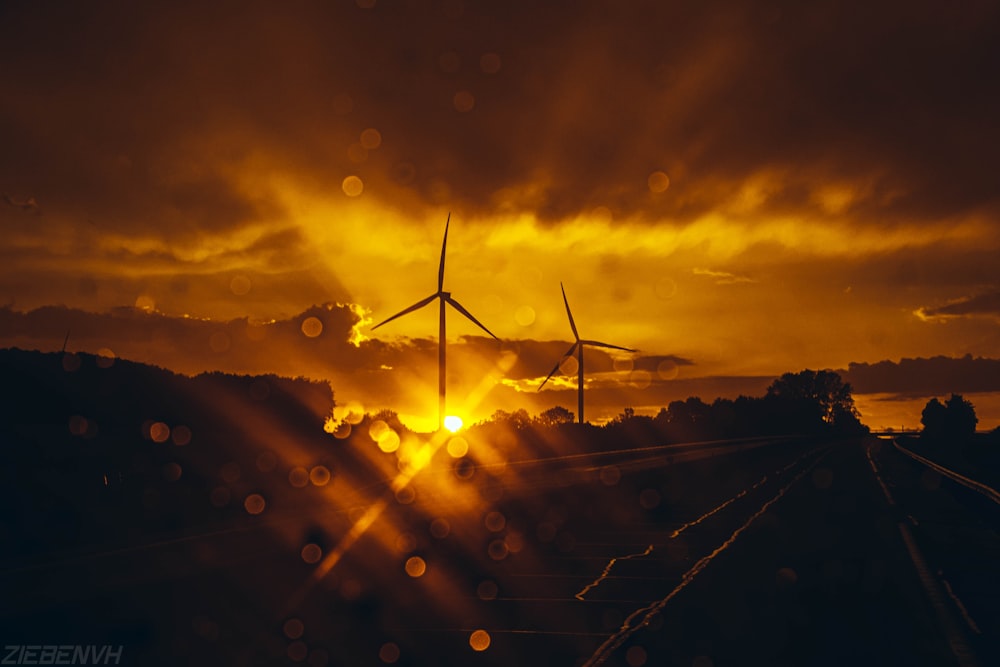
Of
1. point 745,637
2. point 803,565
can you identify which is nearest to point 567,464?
point 803,565

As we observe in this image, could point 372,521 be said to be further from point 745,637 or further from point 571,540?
point 745,637

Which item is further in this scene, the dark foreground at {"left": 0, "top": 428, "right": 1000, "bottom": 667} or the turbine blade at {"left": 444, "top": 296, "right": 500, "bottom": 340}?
the turbine blade at {"left": 444, "top": 296, "right": 500, "bottom": 340}

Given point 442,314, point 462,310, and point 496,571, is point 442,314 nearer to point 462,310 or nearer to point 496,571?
point 462,310

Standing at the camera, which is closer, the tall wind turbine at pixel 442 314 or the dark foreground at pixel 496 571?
the dark foreground at pixel 496 571

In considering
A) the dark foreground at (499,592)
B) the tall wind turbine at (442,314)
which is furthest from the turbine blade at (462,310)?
the dark foreground at (499,592)

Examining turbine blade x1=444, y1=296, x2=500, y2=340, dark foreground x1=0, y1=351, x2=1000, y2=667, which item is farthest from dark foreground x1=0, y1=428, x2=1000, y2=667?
turbine blade x1=444, y1=296, x2=500, y2=340

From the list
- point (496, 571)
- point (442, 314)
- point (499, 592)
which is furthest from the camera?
point (442, 314)

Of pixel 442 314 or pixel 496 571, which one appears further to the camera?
pixel 442 314

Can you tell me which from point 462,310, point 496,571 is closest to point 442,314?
point 462,310

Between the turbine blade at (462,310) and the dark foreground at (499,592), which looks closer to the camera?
the dark foreground at (499,592)

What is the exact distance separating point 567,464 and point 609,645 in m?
22.3

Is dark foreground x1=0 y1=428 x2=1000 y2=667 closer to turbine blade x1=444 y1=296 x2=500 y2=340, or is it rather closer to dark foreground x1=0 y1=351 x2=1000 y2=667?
dark foreground x1=0 y1=351 x2=1000 y2=667

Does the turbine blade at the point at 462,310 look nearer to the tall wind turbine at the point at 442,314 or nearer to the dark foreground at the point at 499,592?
the tall wind turbine at the point at 442,314

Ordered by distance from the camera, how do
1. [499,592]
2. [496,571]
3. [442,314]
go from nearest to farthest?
[499,592]
[496,571]
[442,314]
